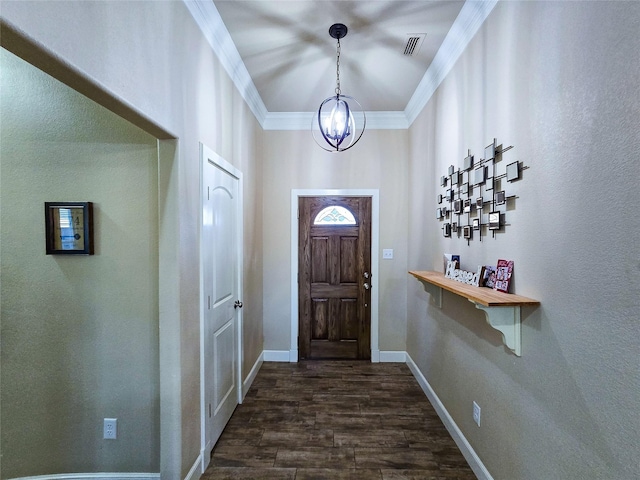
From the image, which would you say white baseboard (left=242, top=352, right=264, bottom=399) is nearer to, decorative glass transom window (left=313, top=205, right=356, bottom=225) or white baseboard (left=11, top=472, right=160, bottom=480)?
white baseboard (left=11, top=472, right=160, bottom=480)

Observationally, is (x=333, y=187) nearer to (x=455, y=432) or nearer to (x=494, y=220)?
(x=494, y=220)

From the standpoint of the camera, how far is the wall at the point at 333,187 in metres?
3.70

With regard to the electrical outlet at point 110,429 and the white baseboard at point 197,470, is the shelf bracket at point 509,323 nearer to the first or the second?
the white baseboard at point 197,470

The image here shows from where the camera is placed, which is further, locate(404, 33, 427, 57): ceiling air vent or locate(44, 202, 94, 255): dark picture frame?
locate(404, 33, 427, 57): ceiling air vent

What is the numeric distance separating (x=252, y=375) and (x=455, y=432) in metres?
1.96

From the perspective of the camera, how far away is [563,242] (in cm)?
121

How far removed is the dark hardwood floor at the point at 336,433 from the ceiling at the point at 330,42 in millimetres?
2863

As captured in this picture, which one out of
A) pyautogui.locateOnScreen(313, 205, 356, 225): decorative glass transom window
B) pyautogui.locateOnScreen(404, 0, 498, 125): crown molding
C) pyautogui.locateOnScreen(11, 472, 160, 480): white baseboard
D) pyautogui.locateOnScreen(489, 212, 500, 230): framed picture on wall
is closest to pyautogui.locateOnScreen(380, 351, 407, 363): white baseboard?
pyautogui.locateOnScreen(313, 205, 356, 225): decorative glass transom window

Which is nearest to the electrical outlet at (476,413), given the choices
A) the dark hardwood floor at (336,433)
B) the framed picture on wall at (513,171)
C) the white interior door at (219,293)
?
the dark hardwood floor at (336,433)

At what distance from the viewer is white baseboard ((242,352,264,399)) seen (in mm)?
2900

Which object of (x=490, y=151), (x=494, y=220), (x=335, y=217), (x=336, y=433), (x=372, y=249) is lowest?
(x=336, y=433)

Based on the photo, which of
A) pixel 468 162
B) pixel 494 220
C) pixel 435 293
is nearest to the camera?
pixel 494 220

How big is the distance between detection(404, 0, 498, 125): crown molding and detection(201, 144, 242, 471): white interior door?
6.29 feet

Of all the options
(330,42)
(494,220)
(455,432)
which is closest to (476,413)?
(455,432)
